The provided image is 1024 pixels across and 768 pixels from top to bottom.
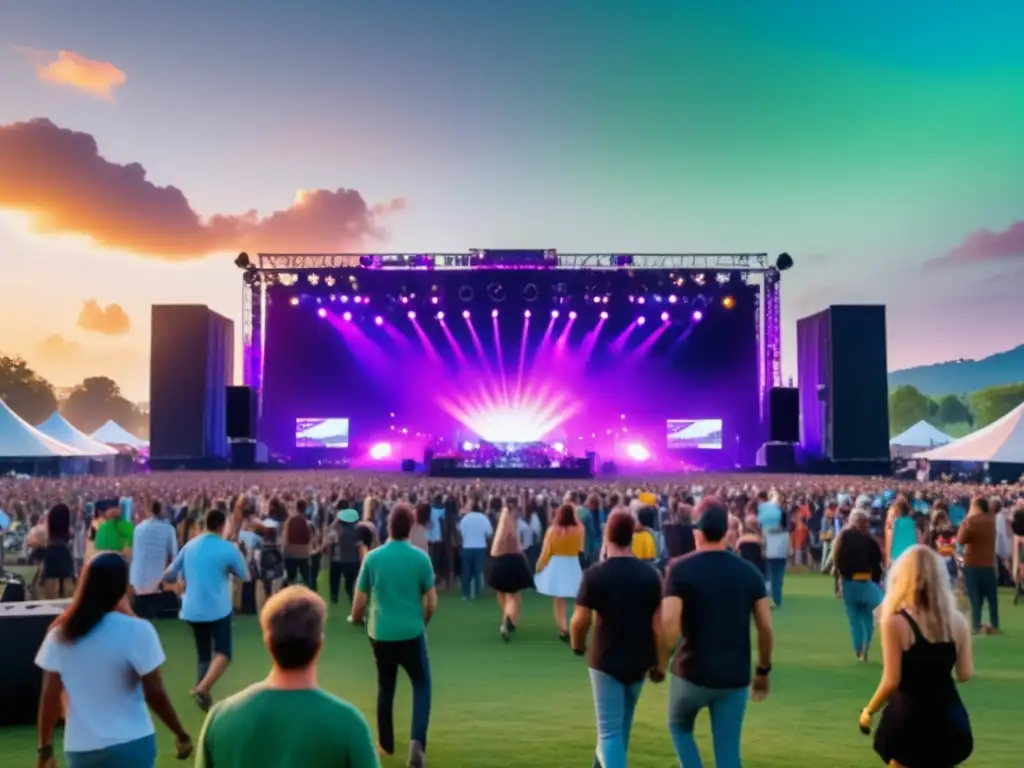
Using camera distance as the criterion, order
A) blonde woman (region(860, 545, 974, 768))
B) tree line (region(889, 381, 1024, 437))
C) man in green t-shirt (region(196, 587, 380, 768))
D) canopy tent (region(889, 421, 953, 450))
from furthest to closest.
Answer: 1. tree line (region(889, 381, 1024, 437))
2. canopy tent (region(889, 421, 953, 450))
3. blonde woman (region(860, 545, 974, 768))
4. man in green t-shirt (region(196, 587, 380, 768))

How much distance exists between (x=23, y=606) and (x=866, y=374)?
104 feet

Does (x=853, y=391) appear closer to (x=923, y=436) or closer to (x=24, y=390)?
(x=923, y=436)

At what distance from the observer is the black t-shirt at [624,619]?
5066 mm

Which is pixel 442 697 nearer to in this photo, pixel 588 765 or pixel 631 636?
pixel 588 765

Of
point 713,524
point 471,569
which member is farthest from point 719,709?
point 471,569

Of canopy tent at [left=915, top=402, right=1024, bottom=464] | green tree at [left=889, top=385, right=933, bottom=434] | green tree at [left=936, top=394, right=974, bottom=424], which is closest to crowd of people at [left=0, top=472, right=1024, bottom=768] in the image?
canopy tent at [left=915, top=402, right=1024, bottom=464]

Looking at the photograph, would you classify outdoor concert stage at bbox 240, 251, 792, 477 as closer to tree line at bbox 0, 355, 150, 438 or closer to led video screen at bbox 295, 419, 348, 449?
led video screen at bbox 295, 419, 348, 449

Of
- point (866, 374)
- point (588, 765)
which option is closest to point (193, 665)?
point (588, 765)

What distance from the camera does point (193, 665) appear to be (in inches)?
404

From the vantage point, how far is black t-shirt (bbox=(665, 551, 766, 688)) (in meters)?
4.67

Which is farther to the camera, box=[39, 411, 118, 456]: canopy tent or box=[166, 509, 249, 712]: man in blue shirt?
box=[39, 411, 118, 456]: canopy tent

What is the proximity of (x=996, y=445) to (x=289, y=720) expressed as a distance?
106ft

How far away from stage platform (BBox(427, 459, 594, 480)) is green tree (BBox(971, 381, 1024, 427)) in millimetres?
95140

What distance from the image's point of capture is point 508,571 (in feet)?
37.3
